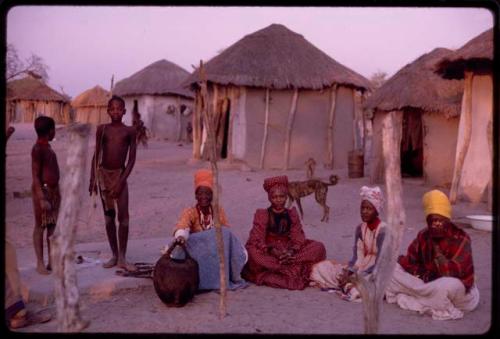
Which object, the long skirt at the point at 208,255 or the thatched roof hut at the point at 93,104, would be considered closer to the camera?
the long skirt at the point at 208,255

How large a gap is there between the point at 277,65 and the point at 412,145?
4429mm

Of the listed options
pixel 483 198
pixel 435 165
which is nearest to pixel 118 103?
pixel 483 198

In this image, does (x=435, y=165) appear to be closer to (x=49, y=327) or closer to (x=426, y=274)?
(x=426, y=274)

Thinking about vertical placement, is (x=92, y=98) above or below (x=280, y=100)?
above

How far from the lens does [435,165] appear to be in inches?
487

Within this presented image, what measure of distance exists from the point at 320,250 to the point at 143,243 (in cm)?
229

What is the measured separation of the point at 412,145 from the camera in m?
15.5

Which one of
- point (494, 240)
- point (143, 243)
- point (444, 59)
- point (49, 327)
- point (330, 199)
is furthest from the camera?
point (330, 199)

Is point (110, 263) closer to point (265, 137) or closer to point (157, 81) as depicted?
point (265, 137)

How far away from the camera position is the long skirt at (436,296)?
430 cm

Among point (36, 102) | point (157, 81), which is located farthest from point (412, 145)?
point (36, 102)

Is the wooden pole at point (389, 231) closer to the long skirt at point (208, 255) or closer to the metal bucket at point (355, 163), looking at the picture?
the long skirt at point (208, 255)

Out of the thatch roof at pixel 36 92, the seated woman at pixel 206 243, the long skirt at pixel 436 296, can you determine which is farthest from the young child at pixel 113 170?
the thatch roof at pixel 36 92

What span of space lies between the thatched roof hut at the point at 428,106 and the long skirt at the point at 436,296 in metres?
7.93
